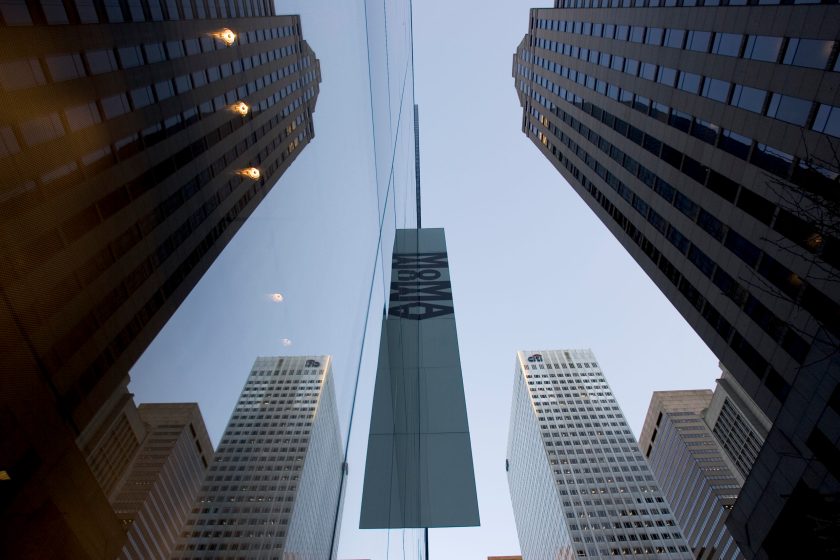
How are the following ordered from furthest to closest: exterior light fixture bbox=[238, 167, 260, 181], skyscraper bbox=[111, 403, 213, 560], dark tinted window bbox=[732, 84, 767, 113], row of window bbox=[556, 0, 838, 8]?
1. dark tinted window bbox=[732, 84, 767, 113]
2. row of window bbox=[556, 0, 838, 8]
3. exterior light fixture bbox=[238, 167, 260, 181]
4. skyscraper bbox=[111, 403, 213, 560]

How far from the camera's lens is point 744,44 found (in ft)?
84.5

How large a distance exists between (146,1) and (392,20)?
38.4ft

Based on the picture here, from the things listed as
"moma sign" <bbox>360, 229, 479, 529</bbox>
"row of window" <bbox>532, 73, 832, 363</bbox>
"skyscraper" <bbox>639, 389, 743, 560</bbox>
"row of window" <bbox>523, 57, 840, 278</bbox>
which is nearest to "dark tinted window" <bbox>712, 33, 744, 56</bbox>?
"row of window" <bbox>523, 57, 840, 278</bbox>

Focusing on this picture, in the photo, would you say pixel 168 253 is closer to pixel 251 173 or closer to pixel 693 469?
pixel 251 173

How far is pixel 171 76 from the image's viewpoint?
9.12ft

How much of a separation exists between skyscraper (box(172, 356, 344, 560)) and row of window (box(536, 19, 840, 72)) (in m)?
25.6

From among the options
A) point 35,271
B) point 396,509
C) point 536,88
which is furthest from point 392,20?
point 536,88

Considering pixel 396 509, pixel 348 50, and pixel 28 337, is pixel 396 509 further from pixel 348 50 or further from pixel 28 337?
pixel 28 337

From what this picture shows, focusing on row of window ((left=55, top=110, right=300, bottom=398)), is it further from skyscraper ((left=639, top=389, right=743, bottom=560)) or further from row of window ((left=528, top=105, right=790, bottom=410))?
skyscraper ((left=639, top=389, right=743, bottom=560))

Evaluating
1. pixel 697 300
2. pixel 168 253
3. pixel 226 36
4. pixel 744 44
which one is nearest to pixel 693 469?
pixel 697 300

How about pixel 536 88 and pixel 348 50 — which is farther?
pixel 536 88

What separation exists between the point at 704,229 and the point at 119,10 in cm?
3384

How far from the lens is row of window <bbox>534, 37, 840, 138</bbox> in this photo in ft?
70.0

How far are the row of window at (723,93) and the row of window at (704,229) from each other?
3.87 metres
